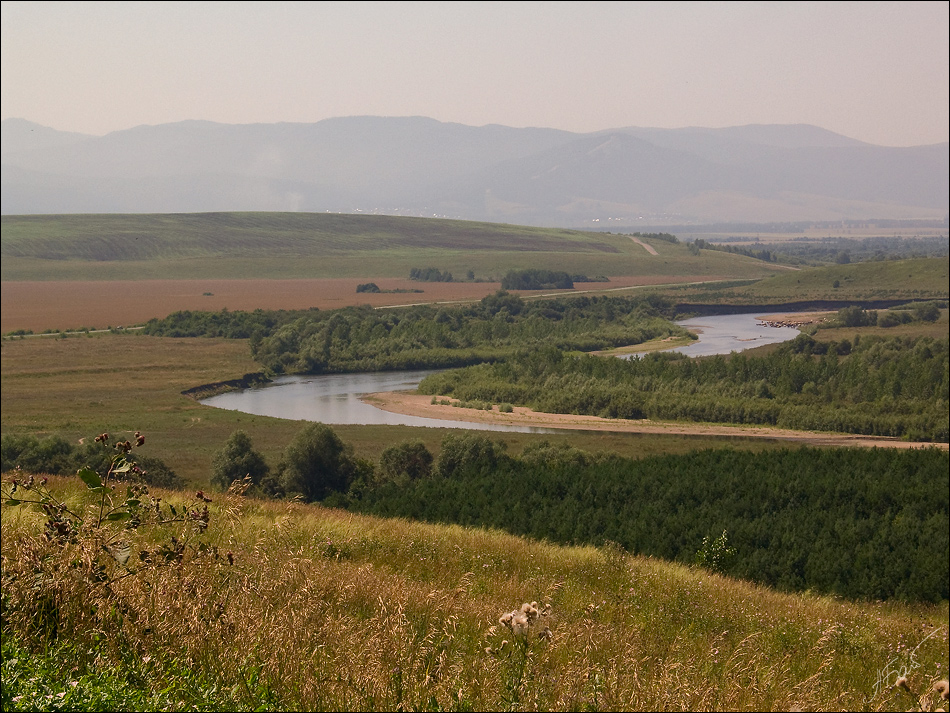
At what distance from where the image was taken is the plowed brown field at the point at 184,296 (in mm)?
89438

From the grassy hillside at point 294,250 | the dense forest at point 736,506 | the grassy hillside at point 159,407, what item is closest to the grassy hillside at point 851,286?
the grassy hillside at point 294,250

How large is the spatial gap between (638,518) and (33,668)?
21089 mm

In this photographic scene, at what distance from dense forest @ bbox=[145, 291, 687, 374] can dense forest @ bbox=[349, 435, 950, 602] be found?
4073 cm

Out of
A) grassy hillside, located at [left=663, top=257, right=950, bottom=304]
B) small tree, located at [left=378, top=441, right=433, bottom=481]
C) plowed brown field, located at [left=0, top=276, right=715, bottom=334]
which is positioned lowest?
small tree, located at [left=378, top=441, right=433, bottom=481]

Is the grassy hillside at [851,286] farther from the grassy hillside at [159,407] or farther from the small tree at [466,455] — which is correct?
the small tree at [466,455]

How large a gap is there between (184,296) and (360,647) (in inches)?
4408

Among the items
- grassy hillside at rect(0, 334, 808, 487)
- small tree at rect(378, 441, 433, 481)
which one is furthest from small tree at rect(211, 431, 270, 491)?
small tree at rect(378, 441, 433, 481)

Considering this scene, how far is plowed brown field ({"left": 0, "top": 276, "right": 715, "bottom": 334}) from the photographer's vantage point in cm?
8944

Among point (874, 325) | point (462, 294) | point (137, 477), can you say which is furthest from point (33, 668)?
point (462, 294)

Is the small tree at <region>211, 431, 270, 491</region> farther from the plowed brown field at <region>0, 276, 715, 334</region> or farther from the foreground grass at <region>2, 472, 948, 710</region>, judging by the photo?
the plowed brown field at <region>0, 276, 715, 334</region>

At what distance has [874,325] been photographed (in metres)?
77.1

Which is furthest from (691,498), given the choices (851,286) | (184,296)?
(184,296)

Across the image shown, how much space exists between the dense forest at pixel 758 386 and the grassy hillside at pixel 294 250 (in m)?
82.1

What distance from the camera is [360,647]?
5.60 meters
